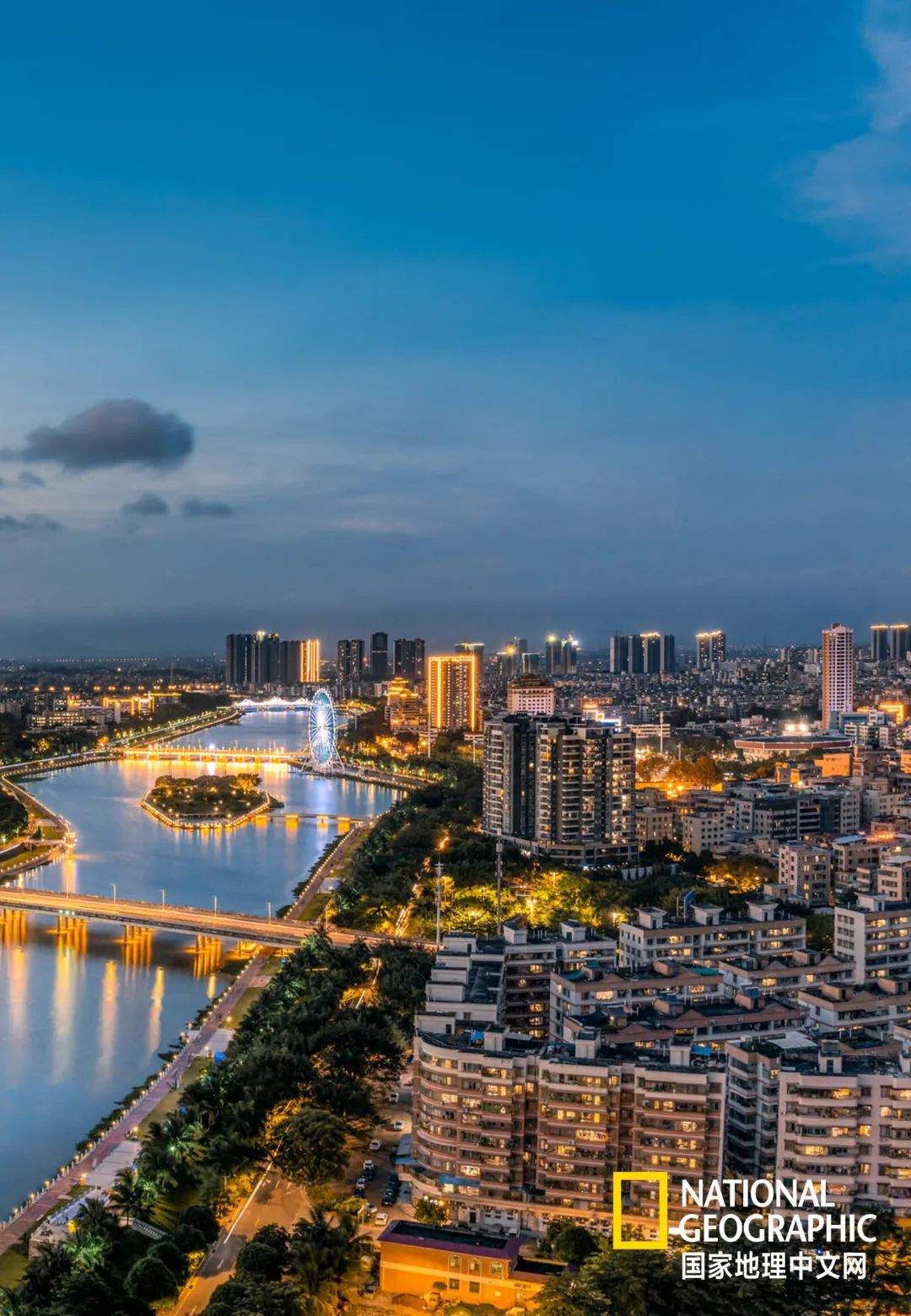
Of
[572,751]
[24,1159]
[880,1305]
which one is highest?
[572,751]

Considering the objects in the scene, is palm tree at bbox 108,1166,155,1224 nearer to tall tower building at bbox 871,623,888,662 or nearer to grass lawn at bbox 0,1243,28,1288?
grass lawn at bbox 0,1243,28,1288

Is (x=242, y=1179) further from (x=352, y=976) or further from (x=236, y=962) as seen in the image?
(x=236, y=962)

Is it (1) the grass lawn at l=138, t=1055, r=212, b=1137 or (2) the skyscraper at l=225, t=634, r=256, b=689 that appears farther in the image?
(2) the skyscraper at l=225, t=634, r=256, b=689

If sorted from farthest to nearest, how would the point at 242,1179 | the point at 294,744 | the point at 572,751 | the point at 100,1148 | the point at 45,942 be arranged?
1. the point at 294,744
2. the point at 572,751
3. the point at 45,942
4. the point at 100,1148
5. the point at 242,1179

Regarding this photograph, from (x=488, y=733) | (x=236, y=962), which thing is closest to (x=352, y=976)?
(x=236, y=962)

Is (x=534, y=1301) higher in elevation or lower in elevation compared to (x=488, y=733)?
lower

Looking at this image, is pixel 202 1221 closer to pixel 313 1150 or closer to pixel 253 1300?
pixel 313 1150

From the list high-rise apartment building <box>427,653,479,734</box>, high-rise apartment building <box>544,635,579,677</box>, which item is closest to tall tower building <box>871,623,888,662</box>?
high-rise apartment building <box>544,635,579,677</box>

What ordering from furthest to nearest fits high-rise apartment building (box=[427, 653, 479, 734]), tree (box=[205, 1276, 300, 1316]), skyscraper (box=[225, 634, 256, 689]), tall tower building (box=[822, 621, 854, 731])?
skyscraper (box=[225, 634, 256, 689]), high-rise apartment building (box=[427, 653, 479, 734]), tall tower building (box=[822, 621, 854, 731]), tree (box=[205, 1276, 300, 1316])

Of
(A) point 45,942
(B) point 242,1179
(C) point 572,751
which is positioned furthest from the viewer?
(C) point 572,751
